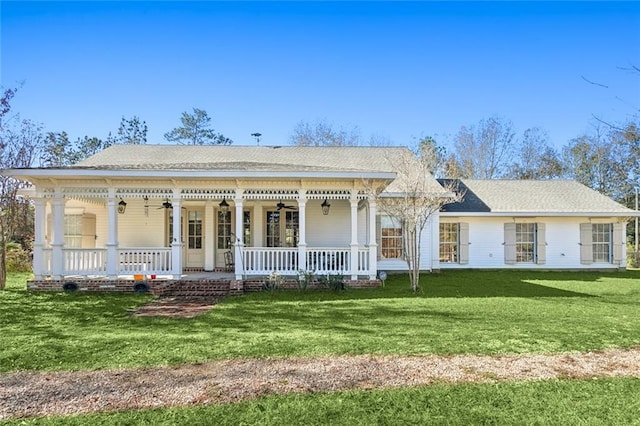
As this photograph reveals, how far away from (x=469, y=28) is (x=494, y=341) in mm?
10544

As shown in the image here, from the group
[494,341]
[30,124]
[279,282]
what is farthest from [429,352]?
[30,124]

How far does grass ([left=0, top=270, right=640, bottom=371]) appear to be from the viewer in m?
5.30

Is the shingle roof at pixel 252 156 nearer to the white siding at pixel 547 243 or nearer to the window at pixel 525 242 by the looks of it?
the white siding at pixel 547 243

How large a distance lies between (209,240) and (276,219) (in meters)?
2.39

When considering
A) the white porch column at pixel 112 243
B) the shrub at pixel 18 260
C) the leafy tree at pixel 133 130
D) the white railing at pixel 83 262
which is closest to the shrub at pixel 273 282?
the white porch column at pixel 112 243

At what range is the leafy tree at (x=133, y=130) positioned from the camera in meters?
36.3

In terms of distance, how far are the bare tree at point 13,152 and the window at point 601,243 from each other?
846 inches

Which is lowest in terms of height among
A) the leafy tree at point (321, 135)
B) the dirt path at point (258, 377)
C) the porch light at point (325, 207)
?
the dirt path at point (258, 377)

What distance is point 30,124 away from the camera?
60.2 feet

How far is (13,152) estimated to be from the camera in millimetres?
16703

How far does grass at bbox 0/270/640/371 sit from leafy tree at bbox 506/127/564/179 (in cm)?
2449

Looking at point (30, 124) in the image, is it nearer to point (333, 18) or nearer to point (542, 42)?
point (333, 18)

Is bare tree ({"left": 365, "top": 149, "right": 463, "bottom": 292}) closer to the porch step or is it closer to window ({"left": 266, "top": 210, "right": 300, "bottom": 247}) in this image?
window ({"left": 266, "top": 210, "right": 300, "bottom": 247})

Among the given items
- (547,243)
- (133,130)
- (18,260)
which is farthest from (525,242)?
(133,130)
